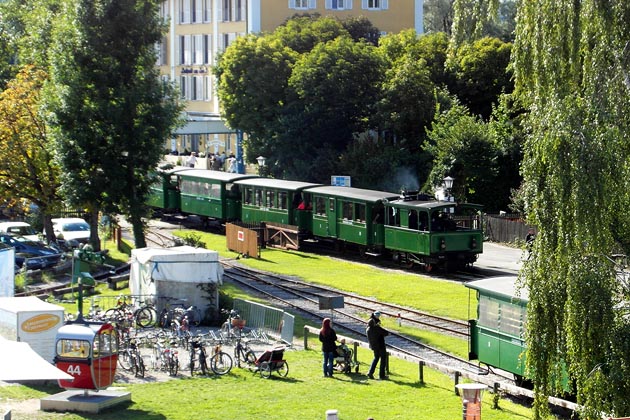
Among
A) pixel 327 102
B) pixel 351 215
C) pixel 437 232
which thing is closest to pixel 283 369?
pixel 437 232

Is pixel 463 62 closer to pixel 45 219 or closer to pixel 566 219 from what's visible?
pixel 45 219

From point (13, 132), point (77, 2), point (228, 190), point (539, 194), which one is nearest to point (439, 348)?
point (539, 194)

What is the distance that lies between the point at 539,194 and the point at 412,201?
2709cm

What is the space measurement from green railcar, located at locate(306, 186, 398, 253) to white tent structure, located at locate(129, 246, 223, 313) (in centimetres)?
1469

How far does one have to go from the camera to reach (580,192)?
1484cm

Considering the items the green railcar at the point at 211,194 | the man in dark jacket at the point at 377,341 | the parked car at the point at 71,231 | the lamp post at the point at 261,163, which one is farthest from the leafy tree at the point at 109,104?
the man in dark jacket at the point at 377,341

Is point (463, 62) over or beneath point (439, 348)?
over

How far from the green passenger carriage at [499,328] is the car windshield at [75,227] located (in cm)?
3091

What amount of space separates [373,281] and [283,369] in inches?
623

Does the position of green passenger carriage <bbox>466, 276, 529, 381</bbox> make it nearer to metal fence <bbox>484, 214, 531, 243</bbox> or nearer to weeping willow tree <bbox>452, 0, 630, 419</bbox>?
weeping willow tree <bbox>452, 0, 630, 419</bbox>

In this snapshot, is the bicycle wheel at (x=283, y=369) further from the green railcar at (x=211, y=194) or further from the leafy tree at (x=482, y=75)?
the leafy tree at (x=482, y=75)

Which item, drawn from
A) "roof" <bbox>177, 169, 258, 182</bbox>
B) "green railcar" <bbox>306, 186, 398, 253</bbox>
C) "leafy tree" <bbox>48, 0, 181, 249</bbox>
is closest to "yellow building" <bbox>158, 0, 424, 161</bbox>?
"roof" <bbox>177, 169, 258, 182</bbox>

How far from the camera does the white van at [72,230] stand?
4928 cm

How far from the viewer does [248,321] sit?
2952cm
